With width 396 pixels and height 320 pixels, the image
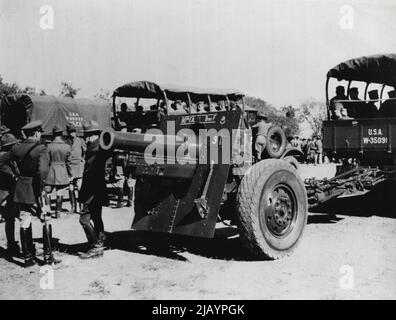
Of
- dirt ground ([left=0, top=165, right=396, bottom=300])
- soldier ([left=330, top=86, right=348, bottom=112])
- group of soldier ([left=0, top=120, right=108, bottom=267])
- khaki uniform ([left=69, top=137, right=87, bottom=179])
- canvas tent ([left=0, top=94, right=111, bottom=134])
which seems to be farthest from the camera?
canvas tent ([left=0, top=94, right=111, bottom=134])

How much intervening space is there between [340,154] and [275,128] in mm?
2751

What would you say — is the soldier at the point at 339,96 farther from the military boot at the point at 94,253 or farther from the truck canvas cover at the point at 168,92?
the military boot at the point at 94,253

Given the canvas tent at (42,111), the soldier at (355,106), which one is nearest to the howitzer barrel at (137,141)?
the soldier at (355,106)

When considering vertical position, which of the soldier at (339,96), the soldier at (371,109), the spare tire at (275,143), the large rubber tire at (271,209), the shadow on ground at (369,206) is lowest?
the shadow on ground at (369,206)

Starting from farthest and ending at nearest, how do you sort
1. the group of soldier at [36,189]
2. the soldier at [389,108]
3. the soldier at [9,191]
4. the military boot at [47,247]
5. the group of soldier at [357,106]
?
the group of soldier at [357,106]
the soldier at [389,108]
the soldier at [9,191]
the group of soldier at [36,189]
the military boot at [47,247]

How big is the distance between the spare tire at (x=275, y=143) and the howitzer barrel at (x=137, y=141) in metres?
5.66

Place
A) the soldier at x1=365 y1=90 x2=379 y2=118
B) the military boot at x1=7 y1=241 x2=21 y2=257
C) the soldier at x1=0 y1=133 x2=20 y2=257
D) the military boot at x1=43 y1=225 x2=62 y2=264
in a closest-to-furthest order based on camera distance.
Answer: the military boot at x1=43 y1=225 x2=62 y2=264
the soldier at x1=0 y1=133 x2=20 y2=257
the military boot at x1=7 y1=241 x2=21 y2=257
the soldier at x1=365 y1=90 x2=379 y2=118

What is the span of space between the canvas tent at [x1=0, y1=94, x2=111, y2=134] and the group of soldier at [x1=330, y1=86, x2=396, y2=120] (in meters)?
8.53

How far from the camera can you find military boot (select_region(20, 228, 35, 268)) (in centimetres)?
588

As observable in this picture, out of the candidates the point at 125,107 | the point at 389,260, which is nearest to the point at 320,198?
the point at 389,260

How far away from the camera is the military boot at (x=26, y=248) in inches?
231

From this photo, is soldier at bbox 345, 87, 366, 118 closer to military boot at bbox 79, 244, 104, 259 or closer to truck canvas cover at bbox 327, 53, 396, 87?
truck canvas cover at bbox 327, 53, 396, 87

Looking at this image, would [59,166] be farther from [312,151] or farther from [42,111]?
[312,151]

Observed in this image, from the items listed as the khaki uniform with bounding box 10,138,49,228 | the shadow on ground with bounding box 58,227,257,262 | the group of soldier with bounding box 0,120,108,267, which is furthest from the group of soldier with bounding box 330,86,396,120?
the khaki uniform with bounding box 10,138,49,228
